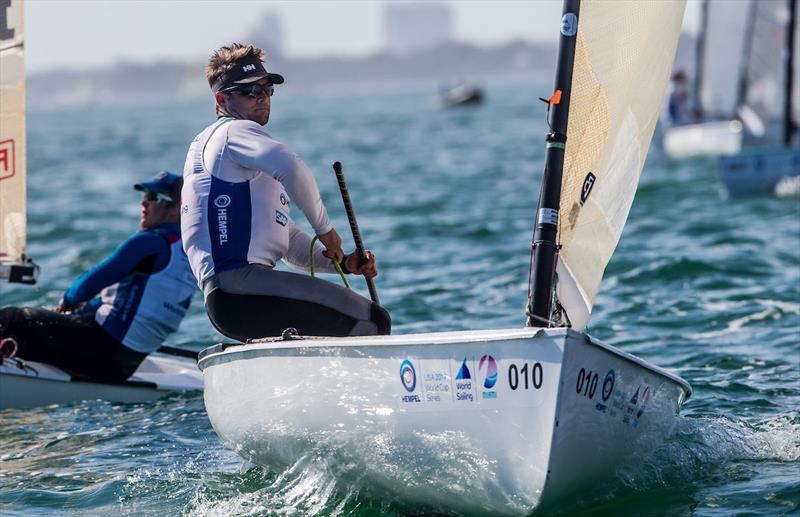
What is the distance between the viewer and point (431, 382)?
379 centimetres

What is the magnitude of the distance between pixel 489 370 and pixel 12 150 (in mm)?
4153

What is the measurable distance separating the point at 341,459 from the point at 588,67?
1510 mm

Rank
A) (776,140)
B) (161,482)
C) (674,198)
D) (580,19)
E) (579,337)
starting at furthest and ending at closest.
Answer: (776,140) < (674,198) < (161,482) < (580,19) < (579,337)

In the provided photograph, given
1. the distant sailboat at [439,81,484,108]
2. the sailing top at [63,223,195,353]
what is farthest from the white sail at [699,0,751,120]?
the distant sailboat at [439,81,484,108]

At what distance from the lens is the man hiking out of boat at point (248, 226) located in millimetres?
4297

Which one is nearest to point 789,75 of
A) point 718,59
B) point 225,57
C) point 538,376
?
point 718,59

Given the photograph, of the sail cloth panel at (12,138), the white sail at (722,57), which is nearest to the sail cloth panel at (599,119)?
the sail cloth panel at (12,138)

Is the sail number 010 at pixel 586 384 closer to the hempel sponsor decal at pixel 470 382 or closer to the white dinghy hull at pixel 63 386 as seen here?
the hempel sponsor decal at pixel 470 382

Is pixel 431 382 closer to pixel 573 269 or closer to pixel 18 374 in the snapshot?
pixel 573 269

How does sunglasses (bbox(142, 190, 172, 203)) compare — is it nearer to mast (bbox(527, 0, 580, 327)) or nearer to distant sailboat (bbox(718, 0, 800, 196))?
mast (bbox(527, 0, 580, 327))

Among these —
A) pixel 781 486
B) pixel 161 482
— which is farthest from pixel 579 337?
pixel 161 482

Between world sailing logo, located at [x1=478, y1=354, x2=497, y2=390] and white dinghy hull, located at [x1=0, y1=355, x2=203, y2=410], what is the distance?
3171mm

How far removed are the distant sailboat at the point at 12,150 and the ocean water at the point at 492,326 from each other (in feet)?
3.50

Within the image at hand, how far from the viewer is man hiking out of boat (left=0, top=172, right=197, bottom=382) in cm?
609
